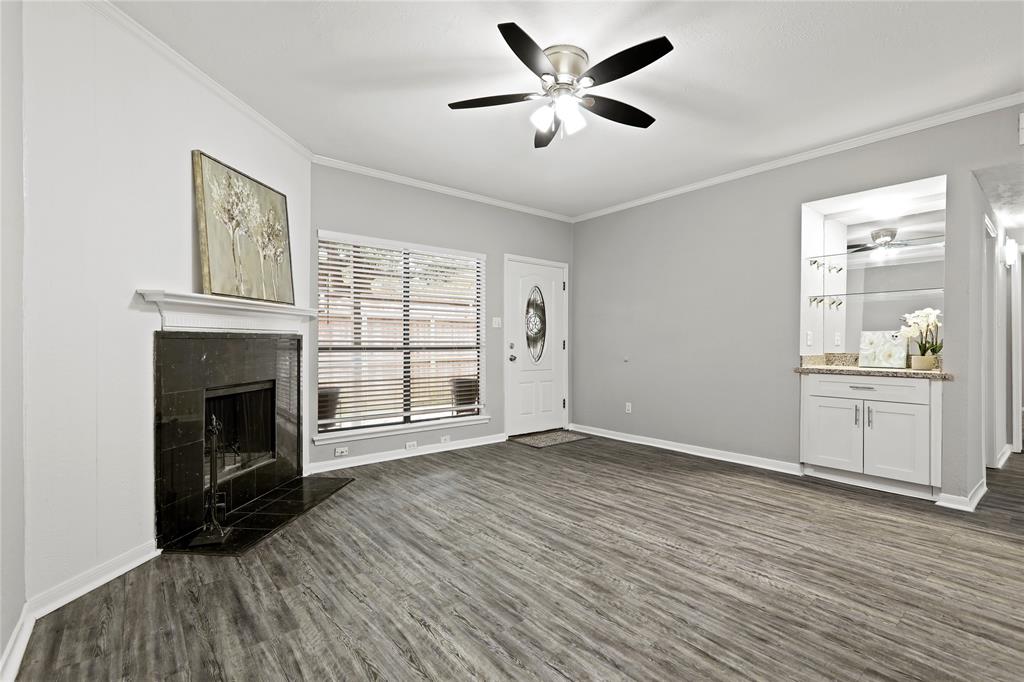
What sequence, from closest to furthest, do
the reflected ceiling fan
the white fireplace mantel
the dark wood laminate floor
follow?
the dark wood laminate floor, the white fireplace mantel, the reflected ceiling fan

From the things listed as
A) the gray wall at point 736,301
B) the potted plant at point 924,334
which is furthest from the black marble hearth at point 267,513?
the potted plant at point 924,334

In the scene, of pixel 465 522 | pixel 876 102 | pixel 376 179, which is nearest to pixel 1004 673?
pixel 465 522

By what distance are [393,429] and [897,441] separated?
4.43 meters

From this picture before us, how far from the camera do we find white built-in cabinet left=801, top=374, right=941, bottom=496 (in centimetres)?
363

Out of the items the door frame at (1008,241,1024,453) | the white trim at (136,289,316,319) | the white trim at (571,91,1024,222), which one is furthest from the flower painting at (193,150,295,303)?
the door frame at (1008,241,1024,453)

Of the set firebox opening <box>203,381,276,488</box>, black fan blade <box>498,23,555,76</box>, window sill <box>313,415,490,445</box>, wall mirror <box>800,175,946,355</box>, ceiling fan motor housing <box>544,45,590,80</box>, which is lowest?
window sill <box>313,415,490,445</box>

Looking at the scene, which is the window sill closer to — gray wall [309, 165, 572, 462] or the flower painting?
gray wall [309, 165, 572, 462]

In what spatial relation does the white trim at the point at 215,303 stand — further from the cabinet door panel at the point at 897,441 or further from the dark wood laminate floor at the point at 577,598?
the cabinet door panel at the point at 897,441

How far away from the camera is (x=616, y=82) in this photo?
3.16 meters

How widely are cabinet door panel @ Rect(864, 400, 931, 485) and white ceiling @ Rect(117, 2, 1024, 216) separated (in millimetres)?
2266

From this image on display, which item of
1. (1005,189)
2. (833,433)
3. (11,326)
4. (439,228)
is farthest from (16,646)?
(1005,189)

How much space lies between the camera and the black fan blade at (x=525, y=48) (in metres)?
2.15

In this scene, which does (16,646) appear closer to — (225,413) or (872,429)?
(225,413)

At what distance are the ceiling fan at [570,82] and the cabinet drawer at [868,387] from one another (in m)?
2.84
